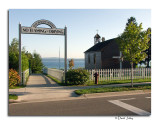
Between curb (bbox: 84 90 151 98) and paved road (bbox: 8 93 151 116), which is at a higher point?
curb (bbox: 84 90 151 98)

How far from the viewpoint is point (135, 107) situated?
6680 mm

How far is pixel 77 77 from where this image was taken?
471 inches

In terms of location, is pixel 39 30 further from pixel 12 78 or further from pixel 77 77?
pixel 77 77

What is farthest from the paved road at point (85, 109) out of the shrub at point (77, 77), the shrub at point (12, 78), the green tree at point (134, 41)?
the shrub at point (77, 77)

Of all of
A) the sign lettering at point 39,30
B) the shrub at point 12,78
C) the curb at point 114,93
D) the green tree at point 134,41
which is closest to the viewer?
the curb at point 114,93

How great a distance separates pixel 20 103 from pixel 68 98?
2.44m

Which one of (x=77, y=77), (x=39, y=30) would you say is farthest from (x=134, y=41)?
(x=39, y=30)

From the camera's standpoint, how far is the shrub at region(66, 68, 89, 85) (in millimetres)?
12023

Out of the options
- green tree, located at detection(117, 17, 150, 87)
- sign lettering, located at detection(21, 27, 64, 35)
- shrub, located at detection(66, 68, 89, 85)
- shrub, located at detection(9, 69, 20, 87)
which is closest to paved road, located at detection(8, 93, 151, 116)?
shrub, located at detection(9, 69, 20, 87)

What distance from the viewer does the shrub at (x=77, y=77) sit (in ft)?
39.4

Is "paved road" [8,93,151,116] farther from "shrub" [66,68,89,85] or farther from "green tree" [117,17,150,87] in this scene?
"shrub" [66,68,89,85]

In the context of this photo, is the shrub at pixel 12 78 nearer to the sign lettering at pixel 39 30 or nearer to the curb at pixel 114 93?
the sign lettering at pixel 39 30

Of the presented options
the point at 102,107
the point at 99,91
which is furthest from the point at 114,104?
the point at 99,91

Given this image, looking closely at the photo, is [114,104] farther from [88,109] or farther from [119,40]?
[119,40]
